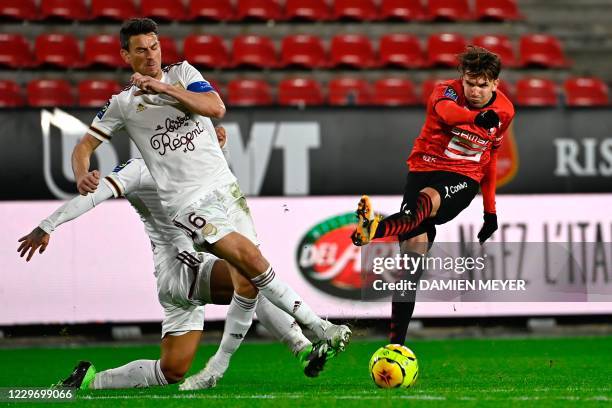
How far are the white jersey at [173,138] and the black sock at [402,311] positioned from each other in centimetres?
123

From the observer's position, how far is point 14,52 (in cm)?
1353

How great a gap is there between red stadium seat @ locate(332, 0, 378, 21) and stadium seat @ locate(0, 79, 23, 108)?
4.43m

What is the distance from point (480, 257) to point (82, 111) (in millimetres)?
4127

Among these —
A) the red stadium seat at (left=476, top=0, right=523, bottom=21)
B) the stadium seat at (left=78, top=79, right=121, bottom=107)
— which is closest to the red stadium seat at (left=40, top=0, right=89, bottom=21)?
the stadium seat at (left=78, top=79, right=121, bottom=107)

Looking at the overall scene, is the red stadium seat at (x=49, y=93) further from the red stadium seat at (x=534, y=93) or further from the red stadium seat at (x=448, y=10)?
the red stadium seat at (x=534, y=93)

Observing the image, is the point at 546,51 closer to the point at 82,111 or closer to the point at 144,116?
the point at 82,111

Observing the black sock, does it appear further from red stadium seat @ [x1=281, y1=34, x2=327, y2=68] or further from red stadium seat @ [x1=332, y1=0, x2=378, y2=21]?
red stadium seat @ [x1=332, y1=0, x2=378, y2=21]

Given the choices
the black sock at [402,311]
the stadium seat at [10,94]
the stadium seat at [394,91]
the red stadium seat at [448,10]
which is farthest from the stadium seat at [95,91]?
the black sock at [402,311]

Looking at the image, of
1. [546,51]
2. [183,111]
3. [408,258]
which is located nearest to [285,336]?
[408,258]

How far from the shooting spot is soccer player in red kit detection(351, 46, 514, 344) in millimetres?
6418

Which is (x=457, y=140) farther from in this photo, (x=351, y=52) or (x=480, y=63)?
(x=351, y=52)

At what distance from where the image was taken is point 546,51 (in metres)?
14.5

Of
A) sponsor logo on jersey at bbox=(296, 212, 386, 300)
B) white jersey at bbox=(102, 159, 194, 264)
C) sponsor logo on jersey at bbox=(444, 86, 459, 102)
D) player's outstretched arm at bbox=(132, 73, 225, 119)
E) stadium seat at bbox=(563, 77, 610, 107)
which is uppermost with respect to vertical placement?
player's outstretched arm at bbox=(132, 73, 225, 119)

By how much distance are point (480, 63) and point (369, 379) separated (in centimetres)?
221
